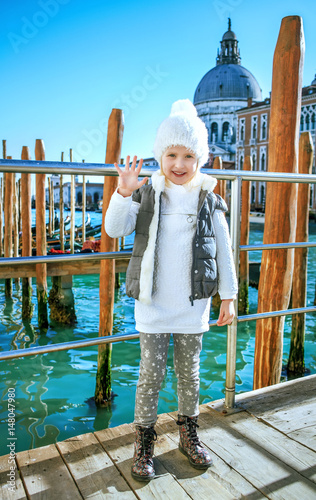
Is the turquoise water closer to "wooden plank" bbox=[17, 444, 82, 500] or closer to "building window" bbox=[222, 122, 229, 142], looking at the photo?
"wooden plank" bbox=[17, 444, 82, 500]

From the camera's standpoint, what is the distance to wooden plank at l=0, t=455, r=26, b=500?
153cm

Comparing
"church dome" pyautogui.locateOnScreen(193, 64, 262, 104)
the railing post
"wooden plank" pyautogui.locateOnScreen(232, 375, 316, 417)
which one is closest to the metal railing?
the railing post

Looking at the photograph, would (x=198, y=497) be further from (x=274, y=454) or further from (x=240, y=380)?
(x=240, y=380)

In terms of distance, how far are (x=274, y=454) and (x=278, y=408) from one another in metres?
0.41

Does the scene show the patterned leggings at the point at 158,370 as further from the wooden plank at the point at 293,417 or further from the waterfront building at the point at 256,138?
the waterfront building at the point at 256,138

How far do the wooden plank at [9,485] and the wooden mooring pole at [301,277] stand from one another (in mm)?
4180

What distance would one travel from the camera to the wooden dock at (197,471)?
61.6 inches

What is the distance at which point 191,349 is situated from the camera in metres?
1.79

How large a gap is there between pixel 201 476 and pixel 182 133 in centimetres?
131

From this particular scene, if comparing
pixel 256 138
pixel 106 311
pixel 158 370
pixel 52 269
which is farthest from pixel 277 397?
pixel 256 138

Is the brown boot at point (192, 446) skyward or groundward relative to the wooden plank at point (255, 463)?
skyward

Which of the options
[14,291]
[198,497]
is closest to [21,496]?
[198,497]

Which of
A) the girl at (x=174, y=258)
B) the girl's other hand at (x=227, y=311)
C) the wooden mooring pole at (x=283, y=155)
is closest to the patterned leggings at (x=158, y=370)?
the girl at (x=174, y=258)

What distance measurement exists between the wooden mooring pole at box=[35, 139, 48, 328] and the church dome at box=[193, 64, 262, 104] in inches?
2961
